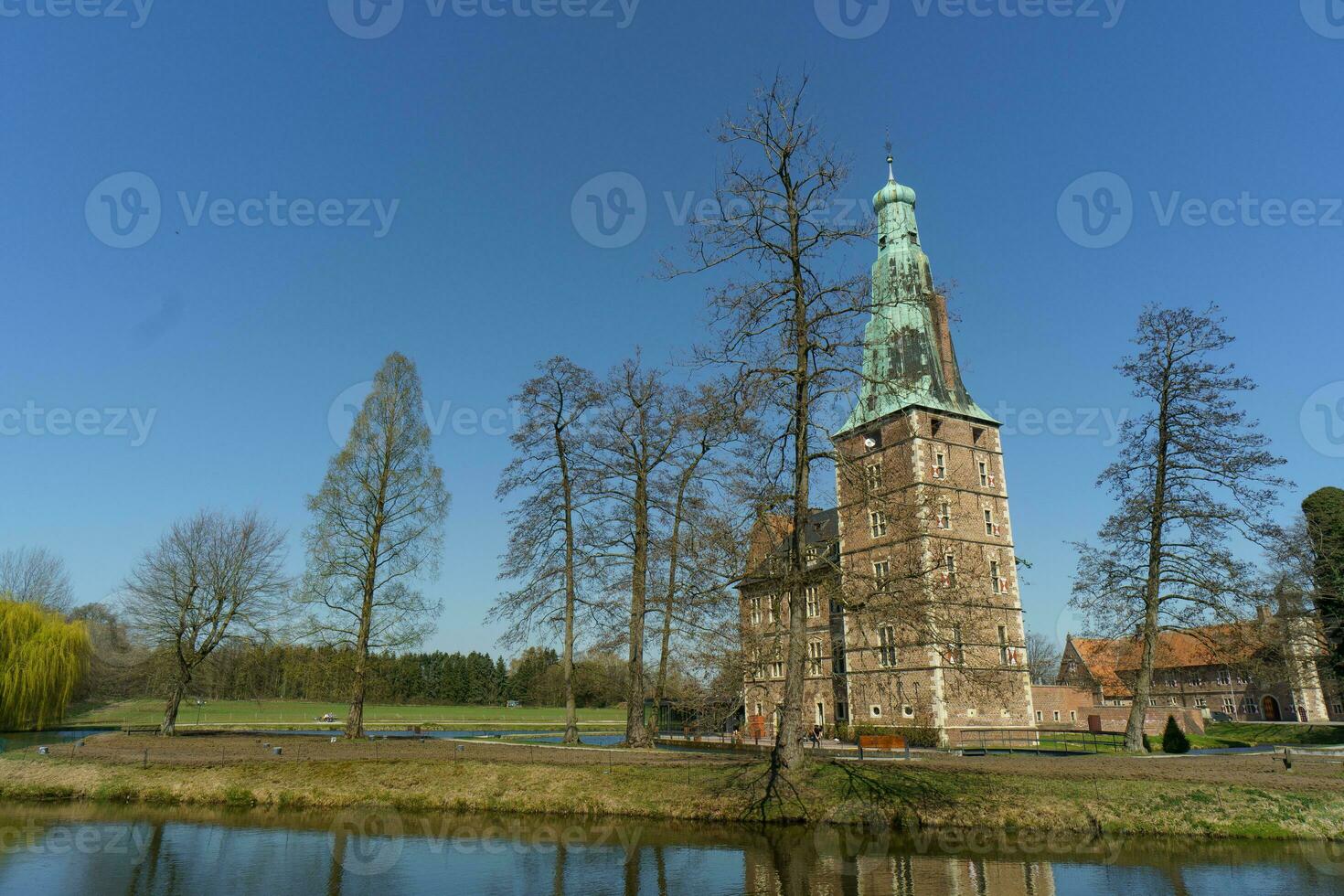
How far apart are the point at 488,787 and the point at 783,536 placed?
10.8 m

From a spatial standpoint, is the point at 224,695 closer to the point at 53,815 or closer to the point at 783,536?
the point at 53,815

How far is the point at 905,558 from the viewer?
16.8 m

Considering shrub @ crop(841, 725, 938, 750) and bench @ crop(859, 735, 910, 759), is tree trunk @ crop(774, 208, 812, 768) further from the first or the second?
shrub @ crop(841, 725, 938, 750)

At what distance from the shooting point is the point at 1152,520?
28297 mm

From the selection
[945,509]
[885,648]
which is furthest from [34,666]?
[945,509]

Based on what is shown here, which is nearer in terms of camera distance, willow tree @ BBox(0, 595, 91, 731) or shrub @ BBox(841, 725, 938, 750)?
willow tree @ BBox(0, 595, 91, 731)

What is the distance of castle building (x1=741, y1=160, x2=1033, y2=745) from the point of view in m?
16.8

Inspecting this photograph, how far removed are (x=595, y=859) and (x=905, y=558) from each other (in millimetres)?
8862

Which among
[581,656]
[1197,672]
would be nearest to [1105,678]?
[1197,672]

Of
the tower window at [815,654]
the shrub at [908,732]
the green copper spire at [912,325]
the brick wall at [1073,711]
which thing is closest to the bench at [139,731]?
the shrub at [908,732]

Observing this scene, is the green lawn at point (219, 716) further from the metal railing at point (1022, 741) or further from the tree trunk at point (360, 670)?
the metal railing at point (1022, 741)

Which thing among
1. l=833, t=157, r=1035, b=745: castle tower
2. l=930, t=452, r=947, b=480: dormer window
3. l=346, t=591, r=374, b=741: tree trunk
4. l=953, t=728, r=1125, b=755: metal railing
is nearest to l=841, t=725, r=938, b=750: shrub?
l=833, t=157, r=1035, b=745: castle tower

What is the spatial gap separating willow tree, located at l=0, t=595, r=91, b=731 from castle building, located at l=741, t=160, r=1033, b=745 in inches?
1395

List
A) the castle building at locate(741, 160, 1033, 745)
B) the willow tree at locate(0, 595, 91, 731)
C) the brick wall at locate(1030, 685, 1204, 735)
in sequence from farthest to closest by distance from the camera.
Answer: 1. the brick wall at locate(1030, 685, 1204, 735)
2. the willow tree at locate(0, 595, 91, 731)
3. the castle building at locate(741, 160, 1033, 745)
